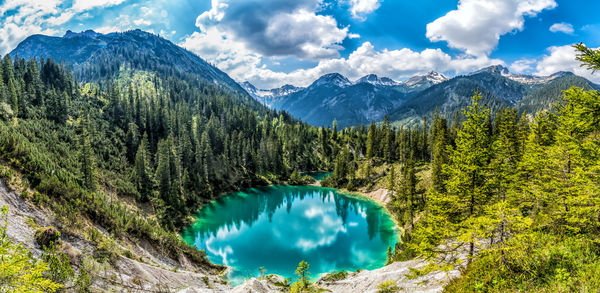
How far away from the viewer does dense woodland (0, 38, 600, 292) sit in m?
12.3

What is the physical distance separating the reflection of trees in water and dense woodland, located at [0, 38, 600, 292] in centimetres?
425

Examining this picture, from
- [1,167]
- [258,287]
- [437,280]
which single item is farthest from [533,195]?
[1,167]

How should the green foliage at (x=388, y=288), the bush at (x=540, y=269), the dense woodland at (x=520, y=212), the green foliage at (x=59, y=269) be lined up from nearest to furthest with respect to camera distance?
the bush at (x=540, y=269) < the dense woodland at (x=520, y=212) < the green foliage at (x=59, y=269) < the green foliage at (x=388, y=288)

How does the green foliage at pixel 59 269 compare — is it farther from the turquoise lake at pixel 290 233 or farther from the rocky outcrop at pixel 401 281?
the turquoise lake at pixel 290 233

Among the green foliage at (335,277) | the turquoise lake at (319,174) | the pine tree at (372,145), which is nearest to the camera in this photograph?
the green foliage at (335,277)

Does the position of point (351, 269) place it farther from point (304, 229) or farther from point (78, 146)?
point (78, 146)

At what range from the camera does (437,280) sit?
17.7 meters

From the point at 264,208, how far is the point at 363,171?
3933cm

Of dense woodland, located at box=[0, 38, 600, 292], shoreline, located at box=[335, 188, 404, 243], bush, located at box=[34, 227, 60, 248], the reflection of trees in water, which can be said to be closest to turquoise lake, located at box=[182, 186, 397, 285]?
the reflection of trees in water

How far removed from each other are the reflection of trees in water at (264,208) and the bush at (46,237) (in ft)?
115

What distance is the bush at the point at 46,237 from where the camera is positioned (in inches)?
706

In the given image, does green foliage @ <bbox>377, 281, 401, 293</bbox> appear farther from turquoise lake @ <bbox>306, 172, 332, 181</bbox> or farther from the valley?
turquoise lake @ <bbox>306, 172, 332, 181</bbox>

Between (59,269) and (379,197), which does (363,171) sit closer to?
(379,197)

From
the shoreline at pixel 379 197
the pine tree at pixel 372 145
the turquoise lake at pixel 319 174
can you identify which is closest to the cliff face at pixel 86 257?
the shoreline at pixel 379 197
